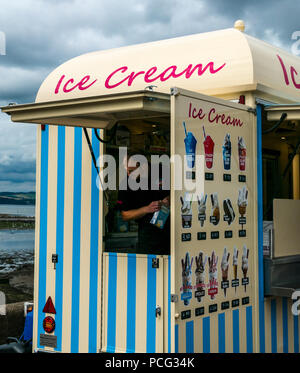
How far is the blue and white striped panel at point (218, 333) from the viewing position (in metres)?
3.52

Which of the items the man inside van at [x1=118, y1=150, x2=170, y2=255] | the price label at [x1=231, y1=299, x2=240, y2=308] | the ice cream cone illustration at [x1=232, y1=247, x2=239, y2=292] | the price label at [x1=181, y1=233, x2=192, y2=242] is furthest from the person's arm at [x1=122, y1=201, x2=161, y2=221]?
the price label at [x1=231, y1=299, x2=240, y2=308]

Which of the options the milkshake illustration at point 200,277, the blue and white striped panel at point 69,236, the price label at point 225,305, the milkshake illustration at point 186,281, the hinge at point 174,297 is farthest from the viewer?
the blue and white striped panel at point 69,236

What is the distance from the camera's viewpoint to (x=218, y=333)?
3.85 m

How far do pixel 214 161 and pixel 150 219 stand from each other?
0.68 m

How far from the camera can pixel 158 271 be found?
12.8 ft

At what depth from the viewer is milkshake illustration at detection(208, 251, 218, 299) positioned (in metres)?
3.73

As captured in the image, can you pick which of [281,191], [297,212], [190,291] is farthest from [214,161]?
[281,191]

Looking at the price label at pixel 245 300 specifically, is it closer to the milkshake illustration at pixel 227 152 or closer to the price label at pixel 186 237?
the price label at pixel 186 237

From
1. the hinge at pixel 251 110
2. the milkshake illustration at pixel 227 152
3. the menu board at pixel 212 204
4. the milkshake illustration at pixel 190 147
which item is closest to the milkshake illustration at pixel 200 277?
the menu board at pixel 212 204

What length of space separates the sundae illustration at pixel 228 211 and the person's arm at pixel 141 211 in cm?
48

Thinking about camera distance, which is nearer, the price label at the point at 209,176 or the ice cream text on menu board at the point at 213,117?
the ice cream text on menu board at the point at 213,117

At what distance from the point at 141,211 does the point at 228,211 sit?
64 cm

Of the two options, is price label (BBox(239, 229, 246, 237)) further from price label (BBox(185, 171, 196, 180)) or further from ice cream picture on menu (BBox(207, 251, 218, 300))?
price label (BBox(185, 171, 196, 180))
